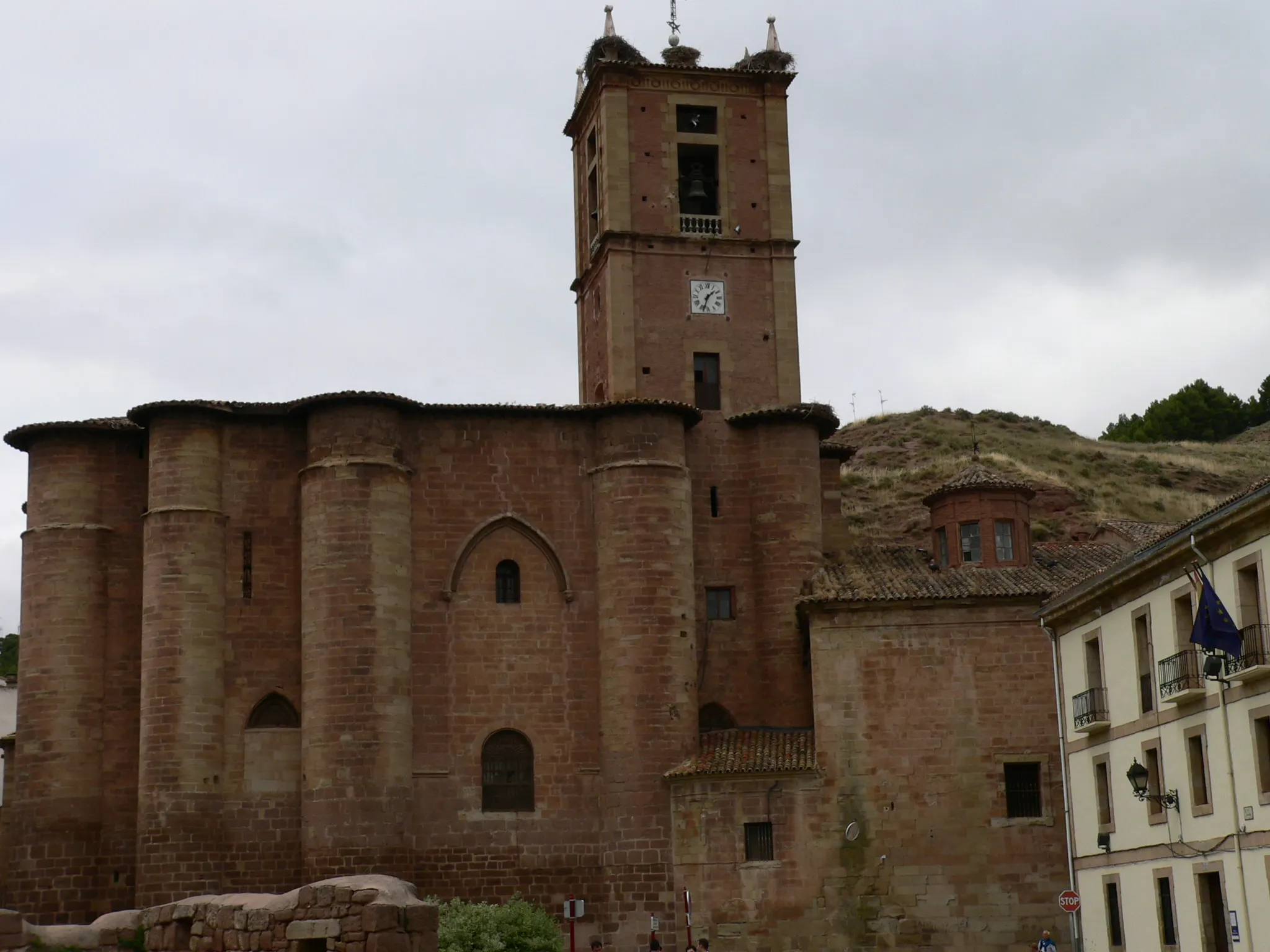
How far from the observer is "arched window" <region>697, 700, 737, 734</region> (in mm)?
38125

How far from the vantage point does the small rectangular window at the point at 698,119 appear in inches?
1713

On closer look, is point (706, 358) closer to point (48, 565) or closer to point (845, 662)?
point (845, 662)

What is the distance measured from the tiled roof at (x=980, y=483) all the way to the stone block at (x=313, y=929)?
2342 cm

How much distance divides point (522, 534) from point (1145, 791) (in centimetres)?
1592

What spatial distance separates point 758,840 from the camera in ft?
114

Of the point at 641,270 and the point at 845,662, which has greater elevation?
the point at 641,270

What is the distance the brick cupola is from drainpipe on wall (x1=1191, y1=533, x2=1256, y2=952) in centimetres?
1436

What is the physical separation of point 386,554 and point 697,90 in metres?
14.6

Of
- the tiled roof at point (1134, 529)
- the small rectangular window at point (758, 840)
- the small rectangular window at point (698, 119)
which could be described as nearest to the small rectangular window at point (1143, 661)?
the small rectangular window at point (758, 840)

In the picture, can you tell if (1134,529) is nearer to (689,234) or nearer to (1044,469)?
(689,234)

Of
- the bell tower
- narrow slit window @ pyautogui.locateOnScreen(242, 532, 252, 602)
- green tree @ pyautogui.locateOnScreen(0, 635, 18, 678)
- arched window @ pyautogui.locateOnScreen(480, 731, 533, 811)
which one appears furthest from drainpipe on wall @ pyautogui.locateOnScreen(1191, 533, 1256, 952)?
green tree @ pyautogui.locateOnScreen(0, 635, 18, 678)

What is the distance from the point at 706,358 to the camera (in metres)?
41.6

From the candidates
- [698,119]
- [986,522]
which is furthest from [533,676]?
[698,119]

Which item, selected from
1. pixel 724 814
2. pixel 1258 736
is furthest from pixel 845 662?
pixel 1258 736
